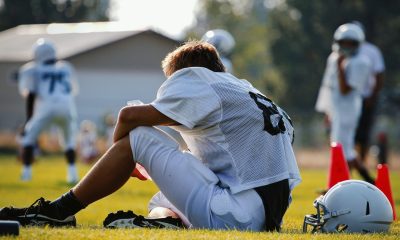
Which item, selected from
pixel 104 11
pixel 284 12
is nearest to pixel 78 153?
pixel 284 12

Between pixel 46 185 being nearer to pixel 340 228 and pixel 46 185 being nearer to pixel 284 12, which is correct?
pixel 340 228

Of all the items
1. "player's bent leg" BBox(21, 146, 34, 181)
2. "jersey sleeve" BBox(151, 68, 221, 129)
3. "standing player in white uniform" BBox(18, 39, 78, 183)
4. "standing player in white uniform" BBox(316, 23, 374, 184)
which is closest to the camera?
"jersey sleeve" BBox(151, 68, 221, 129)

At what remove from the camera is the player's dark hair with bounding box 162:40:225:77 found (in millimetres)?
6273

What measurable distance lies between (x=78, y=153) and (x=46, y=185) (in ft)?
57.5

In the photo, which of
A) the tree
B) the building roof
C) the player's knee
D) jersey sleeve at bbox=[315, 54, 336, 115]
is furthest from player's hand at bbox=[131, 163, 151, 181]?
the tree

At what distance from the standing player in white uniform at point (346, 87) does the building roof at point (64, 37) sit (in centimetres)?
3493

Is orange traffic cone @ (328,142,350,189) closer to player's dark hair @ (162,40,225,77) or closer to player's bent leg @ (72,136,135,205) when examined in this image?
player's dark hair @ (162,40,225,77)

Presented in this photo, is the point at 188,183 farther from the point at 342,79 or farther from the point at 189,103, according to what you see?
the point at 342,79

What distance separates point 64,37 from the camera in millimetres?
52469

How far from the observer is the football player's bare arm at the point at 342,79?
1309cm

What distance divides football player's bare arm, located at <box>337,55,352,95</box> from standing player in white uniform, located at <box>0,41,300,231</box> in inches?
273

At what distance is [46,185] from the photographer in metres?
15.2

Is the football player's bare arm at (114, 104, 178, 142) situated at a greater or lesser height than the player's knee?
greater

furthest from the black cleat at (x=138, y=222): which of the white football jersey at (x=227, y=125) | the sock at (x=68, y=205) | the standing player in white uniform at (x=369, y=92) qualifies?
the standing player in white uniform at (x=369, y=92)
